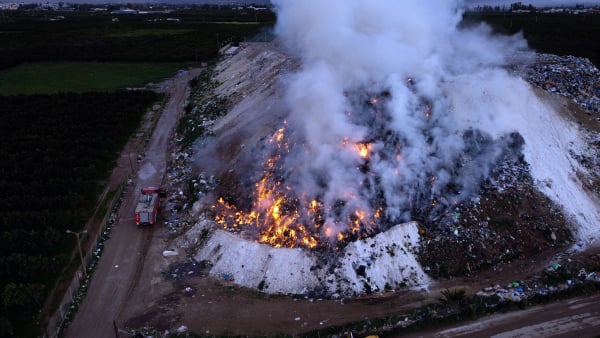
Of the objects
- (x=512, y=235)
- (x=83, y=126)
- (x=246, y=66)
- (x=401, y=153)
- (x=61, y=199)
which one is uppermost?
(x=246, y=66)

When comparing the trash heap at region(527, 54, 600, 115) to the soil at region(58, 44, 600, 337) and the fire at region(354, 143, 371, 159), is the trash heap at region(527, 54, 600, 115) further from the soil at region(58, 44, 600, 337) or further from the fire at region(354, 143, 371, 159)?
the fire at region(354, 143, 371, 159)

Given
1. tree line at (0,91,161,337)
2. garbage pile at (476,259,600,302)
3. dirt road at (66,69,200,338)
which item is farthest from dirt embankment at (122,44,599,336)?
tree line at (0,91,161,337)

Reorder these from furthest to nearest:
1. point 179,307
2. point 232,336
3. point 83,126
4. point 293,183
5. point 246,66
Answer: point 246,66 < point 83,126 < point 293,183 < point 179,307 < point 232,336

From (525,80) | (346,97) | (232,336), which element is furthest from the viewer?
(525,80)

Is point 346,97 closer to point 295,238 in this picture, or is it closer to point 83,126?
point 295,238

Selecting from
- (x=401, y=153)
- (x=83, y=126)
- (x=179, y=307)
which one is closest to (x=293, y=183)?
(x=401, y=153)

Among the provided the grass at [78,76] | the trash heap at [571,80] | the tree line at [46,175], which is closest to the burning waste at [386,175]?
the trash heap at [571,80]

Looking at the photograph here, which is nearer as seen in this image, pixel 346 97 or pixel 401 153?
pixel 401 153
